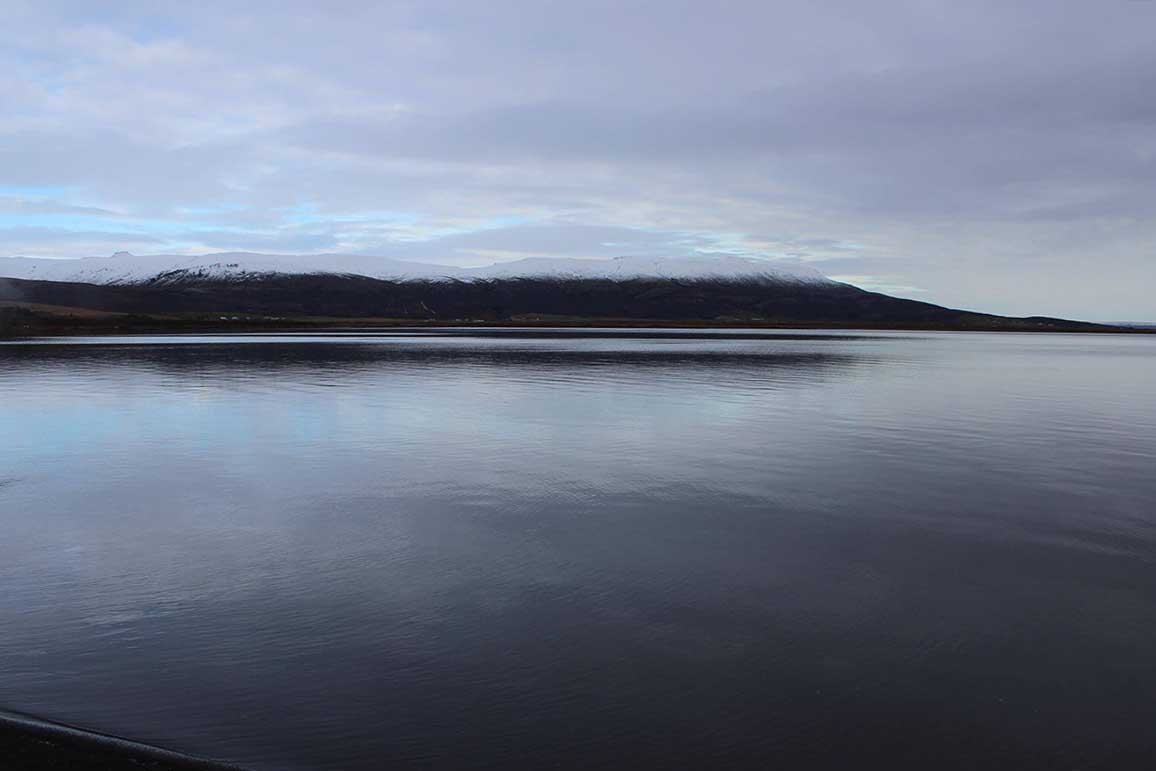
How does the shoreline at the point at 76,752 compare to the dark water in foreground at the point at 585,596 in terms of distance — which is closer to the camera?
the shoreline at the point at 76,752

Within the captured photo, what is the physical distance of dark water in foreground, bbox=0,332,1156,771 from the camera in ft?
18.4

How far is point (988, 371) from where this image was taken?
38.7 meters

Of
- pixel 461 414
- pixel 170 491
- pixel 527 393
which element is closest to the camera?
pixel 170 491

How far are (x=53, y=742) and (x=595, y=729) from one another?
11.2ft

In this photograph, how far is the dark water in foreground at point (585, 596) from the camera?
18.4 ft

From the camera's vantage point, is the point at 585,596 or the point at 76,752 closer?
the point at 76,752

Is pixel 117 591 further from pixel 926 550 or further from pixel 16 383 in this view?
pixel 16 383

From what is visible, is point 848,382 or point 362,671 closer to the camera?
point 362,671

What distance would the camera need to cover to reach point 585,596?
794cm

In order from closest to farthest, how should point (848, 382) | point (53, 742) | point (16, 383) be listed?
point (53, 742) → point (16, 383) → point (848, 382)

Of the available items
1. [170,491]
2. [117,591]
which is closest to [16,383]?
[170,491]

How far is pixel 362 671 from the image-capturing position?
6.35 m

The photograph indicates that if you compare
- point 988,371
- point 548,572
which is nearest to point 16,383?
point 548,572

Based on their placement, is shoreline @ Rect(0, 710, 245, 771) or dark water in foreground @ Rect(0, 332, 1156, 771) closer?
shoreline @ Rect(0, 710, 245, 771)
